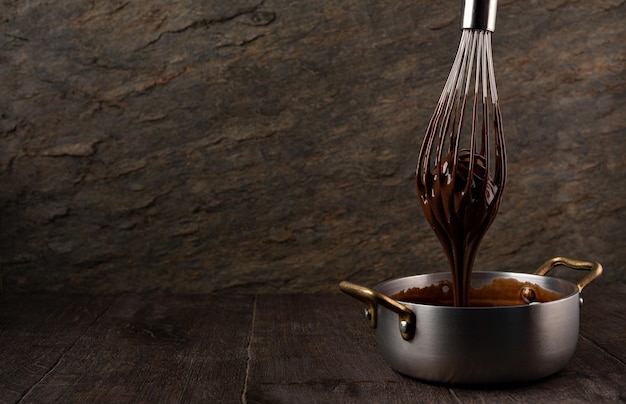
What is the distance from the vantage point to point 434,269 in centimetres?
144

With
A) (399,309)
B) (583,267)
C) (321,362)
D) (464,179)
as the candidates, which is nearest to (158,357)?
(321,362)

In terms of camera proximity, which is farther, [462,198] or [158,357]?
[158,357]

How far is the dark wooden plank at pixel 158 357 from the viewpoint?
84 centimetres

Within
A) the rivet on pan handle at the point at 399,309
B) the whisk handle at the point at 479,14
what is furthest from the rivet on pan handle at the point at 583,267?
the whisk handle at the point at 479,14

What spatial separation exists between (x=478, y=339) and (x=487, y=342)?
0.03ft

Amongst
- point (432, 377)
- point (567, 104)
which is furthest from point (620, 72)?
point (432, 377)

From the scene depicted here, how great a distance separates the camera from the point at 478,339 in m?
0.80

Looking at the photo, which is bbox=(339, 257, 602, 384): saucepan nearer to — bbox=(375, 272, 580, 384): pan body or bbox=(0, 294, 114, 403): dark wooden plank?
bbox=(375, 272, 580, 384): pan body

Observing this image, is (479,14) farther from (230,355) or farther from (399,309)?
(230,355)

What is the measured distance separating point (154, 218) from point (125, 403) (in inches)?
24.9

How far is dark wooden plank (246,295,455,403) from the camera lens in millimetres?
827

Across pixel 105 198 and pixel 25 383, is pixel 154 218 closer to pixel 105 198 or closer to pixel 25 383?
pixel 105 198

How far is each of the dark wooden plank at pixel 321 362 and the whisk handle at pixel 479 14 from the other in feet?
1.34

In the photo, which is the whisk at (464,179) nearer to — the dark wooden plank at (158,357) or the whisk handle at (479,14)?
the whisk handle at (479,14)
